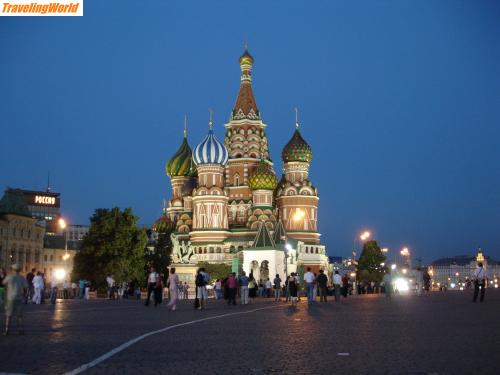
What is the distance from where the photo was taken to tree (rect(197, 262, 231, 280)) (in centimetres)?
8581

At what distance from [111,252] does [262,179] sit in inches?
1544

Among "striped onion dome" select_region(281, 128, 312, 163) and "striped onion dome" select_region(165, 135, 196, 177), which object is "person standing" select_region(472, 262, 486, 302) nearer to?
"striped onion dome" select_region(281, 128, 312, 163)

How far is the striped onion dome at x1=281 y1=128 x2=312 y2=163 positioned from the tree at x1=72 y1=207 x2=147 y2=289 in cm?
4301

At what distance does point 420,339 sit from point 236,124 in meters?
91.0

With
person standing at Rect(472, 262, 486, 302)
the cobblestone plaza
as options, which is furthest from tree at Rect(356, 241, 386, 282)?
the cobblestone plaza

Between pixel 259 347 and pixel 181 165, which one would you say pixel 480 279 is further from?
pixel 181 165

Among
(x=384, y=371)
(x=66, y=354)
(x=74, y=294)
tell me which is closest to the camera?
(x=384, y=371)

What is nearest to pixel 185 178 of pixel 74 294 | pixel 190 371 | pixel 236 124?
pixel 236 124

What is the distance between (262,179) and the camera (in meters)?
97.2

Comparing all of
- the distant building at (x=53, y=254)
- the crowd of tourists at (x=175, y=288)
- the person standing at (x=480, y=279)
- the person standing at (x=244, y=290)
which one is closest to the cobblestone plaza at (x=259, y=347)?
the crowd of tourists at (x=175, y=288)

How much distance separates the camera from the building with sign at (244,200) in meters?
93.6

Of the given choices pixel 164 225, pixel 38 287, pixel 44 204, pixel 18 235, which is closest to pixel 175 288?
pixel 38 287

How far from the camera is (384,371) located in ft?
31.2

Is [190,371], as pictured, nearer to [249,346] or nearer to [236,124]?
[249,346]
